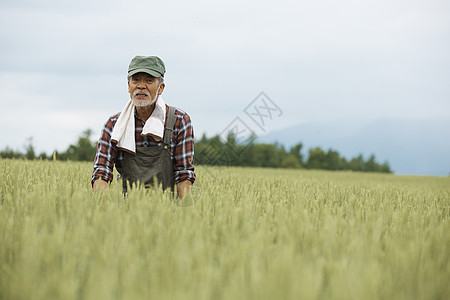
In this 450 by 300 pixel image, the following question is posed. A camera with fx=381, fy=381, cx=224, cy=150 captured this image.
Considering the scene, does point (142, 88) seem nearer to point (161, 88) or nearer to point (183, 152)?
point (161, 88)

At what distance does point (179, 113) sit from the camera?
11.3 feet

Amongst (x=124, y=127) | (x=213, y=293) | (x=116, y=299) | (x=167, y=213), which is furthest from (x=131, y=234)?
(x=124, y=127)

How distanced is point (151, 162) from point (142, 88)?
640 mm

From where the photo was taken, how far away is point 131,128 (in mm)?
3244

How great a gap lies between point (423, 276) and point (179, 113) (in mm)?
2449

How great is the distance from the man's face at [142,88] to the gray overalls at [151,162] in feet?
0.77

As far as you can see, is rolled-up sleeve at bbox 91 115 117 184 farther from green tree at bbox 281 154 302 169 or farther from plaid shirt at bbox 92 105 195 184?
green tree at bbox 281 154 302 169

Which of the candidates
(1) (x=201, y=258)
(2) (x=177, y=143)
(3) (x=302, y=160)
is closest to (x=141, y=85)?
(2) (x=177, y=143)

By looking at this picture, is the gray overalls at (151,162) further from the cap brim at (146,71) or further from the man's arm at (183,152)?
the cap brim at (146,71)

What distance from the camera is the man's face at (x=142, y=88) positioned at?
3.21m

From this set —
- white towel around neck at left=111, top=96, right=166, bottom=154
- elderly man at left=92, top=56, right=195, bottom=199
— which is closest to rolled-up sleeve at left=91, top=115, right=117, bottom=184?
elderly man at left=92, top=56, right=195, bottom=199

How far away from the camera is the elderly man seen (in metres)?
3.21

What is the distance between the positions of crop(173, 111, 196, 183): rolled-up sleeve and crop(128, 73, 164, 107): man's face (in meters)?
0.34

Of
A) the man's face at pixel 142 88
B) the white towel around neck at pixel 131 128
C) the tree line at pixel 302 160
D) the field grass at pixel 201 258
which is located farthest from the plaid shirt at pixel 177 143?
the tree line at pixel 302 160
